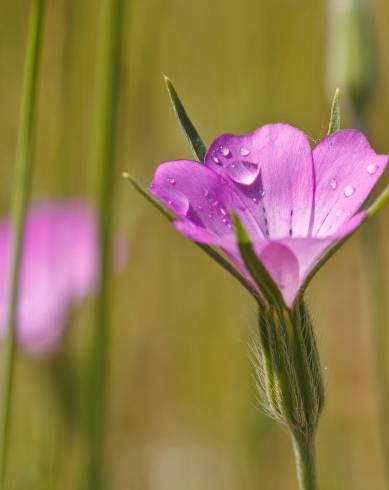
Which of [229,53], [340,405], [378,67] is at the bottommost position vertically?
[340,405]

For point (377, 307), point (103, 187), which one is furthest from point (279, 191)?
point (377, 307)

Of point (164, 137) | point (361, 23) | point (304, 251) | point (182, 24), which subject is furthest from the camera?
point (182, 24)

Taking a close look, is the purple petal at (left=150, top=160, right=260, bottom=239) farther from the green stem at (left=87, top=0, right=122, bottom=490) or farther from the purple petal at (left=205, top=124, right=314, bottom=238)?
the green stem at (left=87, top=0, right=122, bottom=490)

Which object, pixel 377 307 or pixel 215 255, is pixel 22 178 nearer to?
pixel 215 255

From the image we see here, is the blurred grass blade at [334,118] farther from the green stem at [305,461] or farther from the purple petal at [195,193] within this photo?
the green stem at [305,461]

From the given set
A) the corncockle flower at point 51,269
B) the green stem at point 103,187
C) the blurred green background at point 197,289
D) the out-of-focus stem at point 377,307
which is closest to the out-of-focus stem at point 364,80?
the out-of-focus stem at point 377,307

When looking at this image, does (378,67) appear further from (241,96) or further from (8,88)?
(8,88)

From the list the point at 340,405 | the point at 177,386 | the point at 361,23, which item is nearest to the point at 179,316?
the point at 177,386
